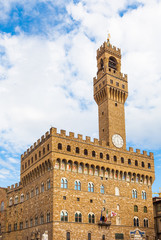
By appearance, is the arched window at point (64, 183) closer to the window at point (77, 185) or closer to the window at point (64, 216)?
the window at point (77, 185)

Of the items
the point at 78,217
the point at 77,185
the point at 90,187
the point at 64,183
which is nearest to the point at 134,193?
the point at 90,187

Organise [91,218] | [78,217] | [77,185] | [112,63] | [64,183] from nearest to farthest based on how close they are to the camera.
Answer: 1. [78,217]
2. [64,183]
3. [91,218]
4. [77,185]
5. [112,63]

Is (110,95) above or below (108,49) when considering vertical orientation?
below

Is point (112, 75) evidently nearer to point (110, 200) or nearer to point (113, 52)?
point (113, 52)

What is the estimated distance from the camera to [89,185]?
5425 cm

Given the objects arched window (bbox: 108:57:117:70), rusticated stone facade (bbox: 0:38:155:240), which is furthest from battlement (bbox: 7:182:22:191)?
arched window (bbox: 108:57:117:70)

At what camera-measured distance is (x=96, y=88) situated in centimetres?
6794

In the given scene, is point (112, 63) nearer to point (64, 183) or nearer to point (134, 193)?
point (134, 193)

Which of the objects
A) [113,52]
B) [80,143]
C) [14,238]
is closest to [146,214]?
[80,143]

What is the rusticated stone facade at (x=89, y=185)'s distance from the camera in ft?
167

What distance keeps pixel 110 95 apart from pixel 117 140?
31.8ft

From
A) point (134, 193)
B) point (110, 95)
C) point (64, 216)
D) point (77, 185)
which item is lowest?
point (64, 216)

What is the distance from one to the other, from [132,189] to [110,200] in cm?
611

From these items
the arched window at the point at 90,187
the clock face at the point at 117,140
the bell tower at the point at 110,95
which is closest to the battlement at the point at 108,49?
the bell tower at the point at 110,95
